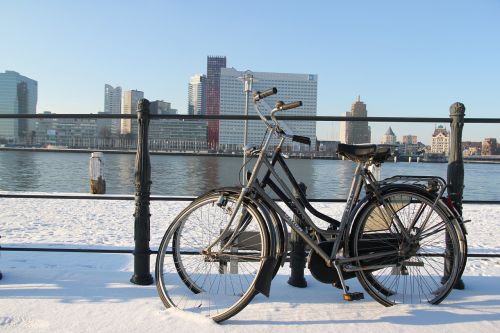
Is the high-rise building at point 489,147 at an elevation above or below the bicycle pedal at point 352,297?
above

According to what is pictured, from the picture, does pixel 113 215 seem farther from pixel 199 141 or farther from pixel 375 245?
pixel 375 245

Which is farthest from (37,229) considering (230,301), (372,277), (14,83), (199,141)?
(14,83)

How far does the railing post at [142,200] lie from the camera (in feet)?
8.85

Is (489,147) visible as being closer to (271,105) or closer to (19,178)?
(271,105)

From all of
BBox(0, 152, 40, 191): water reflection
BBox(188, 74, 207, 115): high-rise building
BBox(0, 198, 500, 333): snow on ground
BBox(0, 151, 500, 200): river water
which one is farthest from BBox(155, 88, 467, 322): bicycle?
BBox(188, 74, 207, 115): high-rise building

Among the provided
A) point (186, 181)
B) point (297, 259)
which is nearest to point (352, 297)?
point (297, 259)

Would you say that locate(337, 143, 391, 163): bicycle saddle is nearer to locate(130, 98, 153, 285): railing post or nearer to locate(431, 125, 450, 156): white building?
locate(431, 125, 450, 156): white building

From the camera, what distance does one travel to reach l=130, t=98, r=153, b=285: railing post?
8.85ft

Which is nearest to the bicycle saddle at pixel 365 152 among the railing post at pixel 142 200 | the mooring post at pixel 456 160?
the mooring post at pixel 456 160

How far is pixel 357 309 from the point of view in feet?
7.71

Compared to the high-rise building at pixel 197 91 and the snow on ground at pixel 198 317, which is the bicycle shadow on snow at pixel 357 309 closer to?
the snow on ground at pixel 198 317

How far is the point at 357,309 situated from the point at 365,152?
89 cm

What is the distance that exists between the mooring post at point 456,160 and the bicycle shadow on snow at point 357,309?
23 cm

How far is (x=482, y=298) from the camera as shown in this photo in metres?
2.56
